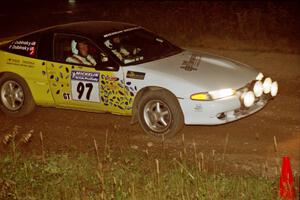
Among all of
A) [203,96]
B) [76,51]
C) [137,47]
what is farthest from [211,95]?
Result: [76,51]

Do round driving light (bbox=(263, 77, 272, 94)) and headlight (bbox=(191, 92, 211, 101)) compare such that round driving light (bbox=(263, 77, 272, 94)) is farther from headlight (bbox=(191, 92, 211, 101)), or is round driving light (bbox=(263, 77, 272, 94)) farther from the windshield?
the windshield

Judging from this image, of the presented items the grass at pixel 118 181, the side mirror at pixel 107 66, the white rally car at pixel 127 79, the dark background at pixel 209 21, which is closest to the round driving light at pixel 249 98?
the white rally car at pixel 127 79

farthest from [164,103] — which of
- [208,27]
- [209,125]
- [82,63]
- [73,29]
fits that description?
[208,27]

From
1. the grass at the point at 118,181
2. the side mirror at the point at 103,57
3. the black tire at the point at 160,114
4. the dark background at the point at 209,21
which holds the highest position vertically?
the dark background at the point at 209,21

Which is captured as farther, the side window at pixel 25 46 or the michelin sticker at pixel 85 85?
the side window at pixel 25 46

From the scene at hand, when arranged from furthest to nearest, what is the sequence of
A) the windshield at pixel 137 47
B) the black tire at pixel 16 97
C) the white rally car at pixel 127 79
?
the black tire at pixel 16 97, the windshield at pixel 137 47, the white rally car at pixel 127 79

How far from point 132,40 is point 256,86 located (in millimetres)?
2003

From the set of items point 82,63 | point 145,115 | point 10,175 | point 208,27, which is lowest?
point 10,175

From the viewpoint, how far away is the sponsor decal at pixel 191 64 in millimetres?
8750

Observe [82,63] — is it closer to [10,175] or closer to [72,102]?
[72,102]

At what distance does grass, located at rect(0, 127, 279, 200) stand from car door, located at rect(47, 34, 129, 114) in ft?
2.73

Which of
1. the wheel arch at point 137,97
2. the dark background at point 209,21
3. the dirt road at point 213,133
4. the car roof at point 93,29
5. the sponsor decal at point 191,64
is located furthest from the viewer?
the dark background at point 209,21

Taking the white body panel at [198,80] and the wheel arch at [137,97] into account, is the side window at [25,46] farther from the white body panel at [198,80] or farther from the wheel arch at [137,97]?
the wheel arch at [137,97]

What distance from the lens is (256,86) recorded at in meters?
8.52
